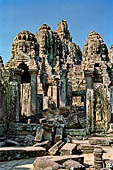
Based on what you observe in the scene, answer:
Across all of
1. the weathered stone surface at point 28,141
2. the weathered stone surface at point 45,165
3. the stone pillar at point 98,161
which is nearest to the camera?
the weathered stone surface at point 45,165

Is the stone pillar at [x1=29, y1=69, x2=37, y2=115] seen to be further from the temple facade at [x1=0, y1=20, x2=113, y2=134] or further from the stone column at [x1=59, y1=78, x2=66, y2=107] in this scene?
the stone column at [x1=59, y1=78, x2=66, y2=107]

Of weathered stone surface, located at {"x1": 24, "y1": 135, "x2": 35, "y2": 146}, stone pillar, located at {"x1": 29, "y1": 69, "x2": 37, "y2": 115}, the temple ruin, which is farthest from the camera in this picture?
stone pillar, located at {"x1": 29, "y1": 69, "x2": 37, "y2": 115}

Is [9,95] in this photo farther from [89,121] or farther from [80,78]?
[80,78]

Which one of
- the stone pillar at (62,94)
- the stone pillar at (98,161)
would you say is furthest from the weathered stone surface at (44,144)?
the stone pillar at (62,94)

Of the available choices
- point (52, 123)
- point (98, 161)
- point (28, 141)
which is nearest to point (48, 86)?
point (52, 123)

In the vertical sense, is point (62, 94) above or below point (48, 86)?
below

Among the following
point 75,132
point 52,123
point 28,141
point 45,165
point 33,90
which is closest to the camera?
point 45,165

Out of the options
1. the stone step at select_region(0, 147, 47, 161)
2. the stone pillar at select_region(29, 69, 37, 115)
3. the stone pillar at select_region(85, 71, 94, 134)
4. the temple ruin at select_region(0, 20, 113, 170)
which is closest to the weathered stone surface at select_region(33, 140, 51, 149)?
the temple ruin at select_region(0, 20, 113, 170)

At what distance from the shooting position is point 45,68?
37.2 metres

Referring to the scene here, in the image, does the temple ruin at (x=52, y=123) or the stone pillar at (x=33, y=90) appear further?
the stone pillar at (x=33, y=90)

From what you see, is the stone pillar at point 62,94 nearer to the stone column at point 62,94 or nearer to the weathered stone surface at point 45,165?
the stone column at point 62,94

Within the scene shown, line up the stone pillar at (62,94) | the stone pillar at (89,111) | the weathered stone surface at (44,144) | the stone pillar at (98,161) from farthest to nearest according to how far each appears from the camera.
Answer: the stone pillar at (62,94) → the stone pillar at (89,111) → the weathered stone surface at (44,144) → the stone pillar at (98,161)

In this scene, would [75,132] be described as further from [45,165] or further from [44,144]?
[45,165]

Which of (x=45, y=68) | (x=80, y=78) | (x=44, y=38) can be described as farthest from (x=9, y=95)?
(x=44, y=38)
